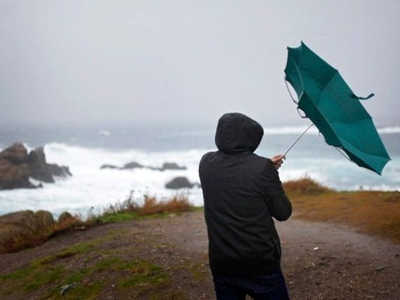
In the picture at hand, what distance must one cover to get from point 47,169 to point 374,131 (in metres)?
26.4

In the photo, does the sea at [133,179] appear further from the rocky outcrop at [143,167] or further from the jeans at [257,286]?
the jeans at [257,286]

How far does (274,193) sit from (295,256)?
3.60 m

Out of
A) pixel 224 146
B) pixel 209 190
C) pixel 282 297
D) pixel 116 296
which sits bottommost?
pixel 116 296

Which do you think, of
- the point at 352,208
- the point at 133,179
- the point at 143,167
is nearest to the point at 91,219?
→ the point at 352,208

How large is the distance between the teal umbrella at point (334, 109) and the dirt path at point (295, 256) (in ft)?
6.28

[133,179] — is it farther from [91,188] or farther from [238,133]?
[238,133]

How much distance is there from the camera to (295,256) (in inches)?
233

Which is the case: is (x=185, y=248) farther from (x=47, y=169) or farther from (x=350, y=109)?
(x=47, y=169)

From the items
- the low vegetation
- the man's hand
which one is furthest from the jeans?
the low vegetation

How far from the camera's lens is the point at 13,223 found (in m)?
9.69

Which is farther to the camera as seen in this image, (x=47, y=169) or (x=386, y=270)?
(x=47, y=169)

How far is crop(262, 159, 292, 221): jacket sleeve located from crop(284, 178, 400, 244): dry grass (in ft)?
14.5

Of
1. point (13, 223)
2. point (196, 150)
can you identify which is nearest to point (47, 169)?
point (13, 223)

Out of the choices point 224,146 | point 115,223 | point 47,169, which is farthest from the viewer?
point 47,169
